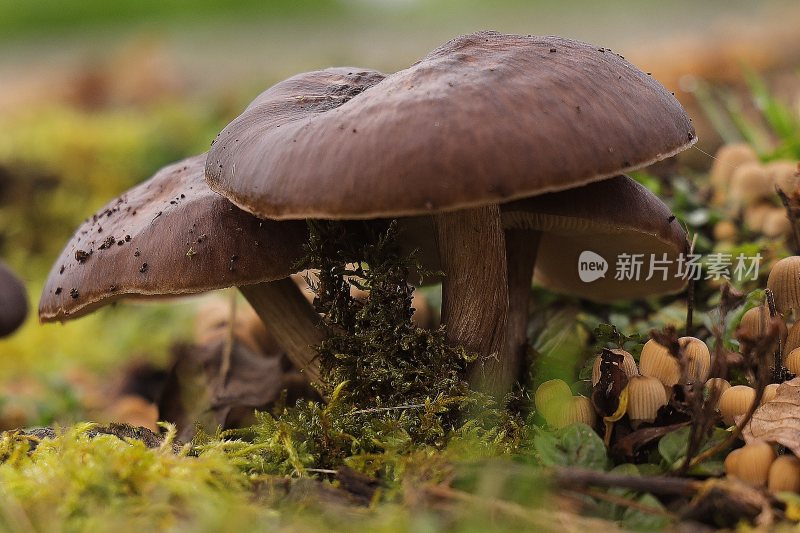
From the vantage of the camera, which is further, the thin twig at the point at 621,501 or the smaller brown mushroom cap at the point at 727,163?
the smaller brown mushroom cap at the point at 727,163

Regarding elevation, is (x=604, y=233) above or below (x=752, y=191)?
below

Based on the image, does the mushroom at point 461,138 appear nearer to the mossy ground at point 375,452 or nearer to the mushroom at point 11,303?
the mossy ground at point 375,452

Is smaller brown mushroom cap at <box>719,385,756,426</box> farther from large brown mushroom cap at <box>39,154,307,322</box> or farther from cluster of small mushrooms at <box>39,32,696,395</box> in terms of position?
large brown mushroom cap at <box>39,154,307,322</box>

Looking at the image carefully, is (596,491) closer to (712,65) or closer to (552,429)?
(552,429)

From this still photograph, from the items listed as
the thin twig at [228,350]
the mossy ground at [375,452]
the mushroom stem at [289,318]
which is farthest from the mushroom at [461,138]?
the thin twig at [228,350]

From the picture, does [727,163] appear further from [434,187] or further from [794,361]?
[434,187]

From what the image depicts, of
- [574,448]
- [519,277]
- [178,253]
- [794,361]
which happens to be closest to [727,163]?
[519,277]
